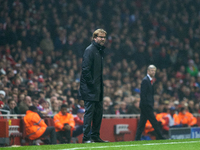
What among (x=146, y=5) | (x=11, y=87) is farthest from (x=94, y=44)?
(x=146, y=5)

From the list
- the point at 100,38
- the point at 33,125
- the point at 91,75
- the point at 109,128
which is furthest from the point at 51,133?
the point at 100,38

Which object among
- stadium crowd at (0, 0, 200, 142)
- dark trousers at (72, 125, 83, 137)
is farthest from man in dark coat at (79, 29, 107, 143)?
dark trousers at (72, 125, 83, 137)

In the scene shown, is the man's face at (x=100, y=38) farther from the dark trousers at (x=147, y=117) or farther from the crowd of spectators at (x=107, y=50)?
the crowd of spectators at (x=107, y=50)

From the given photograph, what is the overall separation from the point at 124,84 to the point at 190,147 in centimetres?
1110

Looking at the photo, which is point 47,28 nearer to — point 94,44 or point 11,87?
point 11,87

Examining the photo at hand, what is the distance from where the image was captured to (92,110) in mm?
7273

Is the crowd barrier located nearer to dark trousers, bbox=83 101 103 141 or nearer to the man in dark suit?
the man in dark suit

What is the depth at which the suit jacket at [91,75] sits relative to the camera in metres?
7.20

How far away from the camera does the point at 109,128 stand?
493 inches

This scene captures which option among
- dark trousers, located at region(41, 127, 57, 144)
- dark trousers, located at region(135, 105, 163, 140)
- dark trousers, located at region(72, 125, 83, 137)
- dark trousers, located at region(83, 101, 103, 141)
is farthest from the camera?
dark trousers, located at region(72, 125, 83, 137)

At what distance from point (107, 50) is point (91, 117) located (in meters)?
11.6

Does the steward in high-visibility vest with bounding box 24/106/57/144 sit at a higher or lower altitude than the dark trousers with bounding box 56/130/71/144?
higher

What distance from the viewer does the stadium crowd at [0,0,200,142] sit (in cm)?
1316

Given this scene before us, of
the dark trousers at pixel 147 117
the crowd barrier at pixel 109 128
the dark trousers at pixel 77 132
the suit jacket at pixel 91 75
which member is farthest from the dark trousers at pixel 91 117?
the dark trousers at pixel 77 132
